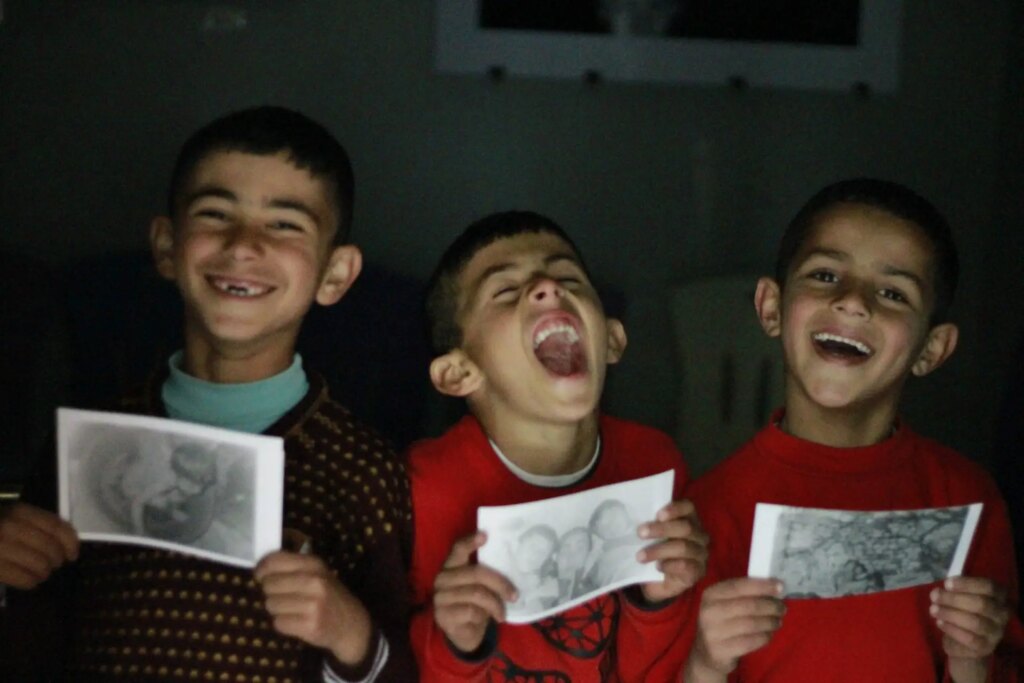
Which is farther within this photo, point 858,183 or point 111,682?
point 858,183

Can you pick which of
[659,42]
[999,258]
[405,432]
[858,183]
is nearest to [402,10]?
[659,42]

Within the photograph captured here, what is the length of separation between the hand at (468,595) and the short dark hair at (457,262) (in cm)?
36

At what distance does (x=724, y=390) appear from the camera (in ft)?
8.53

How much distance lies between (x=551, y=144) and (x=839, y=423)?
1.28 metres

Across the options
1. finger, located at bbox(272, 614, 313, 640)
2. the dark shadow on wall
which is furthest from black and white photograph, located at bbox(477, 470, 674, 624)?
the dark shadow on wall

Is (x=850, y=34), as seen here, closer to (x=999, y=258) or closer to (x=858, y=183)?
(x=999, y=258)

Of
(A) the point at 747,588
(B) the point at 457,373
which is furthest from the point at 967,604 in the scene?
(B) the point at 457,373

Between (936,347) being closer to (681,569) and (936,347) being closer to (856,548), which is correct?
(856,548)

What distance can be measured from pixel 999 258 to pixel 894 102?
1.46 feet

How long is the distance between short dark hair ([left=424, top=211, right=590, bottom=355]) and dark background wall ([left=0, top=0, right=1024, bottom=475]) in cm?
86

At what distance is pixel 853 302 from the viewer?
4.78 ft

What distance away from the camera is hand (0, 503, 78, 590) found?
50.6 inches

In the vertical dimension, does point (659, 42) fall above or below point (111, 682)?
above

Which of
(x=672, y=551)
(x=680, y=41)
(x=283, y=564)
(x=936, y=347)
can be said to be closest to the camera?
(x=283, y=564)
